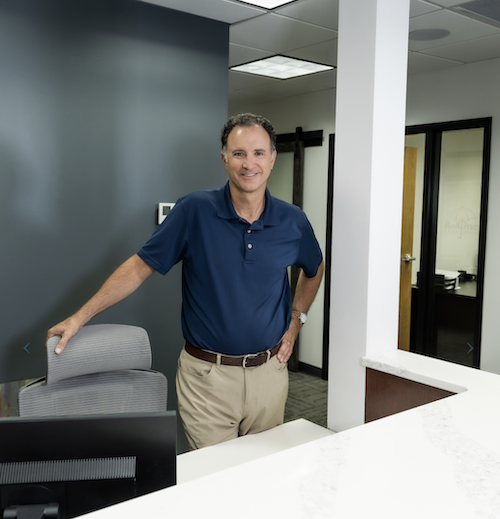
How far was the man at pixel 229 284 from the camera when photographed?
5.20 feet

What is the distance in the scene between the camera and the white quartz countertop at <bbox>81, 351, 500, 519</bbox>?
0.73m

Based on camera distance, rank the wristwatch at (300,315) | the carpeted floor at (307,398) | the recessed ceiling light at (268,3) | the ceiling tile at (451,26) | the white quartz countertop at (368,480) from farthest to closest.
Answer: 1. the carpeted floor at (307,398)
2. the ceiling tile at (451,26)
3. the recessed ceiling light at (268,3)
4. the wristwatch at (300,315)
5. the white quartz countertop at (368,480)

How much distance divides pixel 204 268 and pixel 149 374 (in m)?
0.35

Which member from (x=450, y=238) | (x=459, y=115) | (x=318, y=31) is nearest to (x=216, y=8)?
(x=318, y=31)

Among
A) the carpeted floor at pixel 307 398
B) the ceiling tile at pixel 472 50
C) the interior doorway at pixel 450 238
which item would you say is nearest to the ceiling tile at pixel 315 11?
the ceiling tile at pixel 472 50

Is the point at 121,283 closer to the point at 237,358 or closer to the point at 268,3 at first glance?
the point at 237,358

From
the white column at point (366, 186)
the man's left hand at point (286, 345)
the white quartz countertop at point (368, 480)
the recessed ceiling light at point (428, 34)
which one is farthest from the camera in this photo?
the recessed ceiling light at point (428, 34)

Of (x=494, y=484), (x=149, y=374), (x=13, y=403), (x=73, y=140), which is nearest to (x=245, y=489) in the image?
(x=494, y=484)

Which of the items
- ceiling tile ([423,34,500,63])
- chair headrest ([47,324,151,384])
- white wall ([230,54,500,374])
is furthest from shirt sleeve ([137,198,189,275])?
white wall ([230,54,500,374])

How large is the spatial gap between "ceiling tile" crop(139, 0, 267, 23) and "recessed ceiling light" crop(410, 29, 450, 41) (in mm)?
821

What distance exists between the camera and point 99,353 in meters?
1.39

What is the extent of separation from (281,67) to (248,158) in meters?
1.93

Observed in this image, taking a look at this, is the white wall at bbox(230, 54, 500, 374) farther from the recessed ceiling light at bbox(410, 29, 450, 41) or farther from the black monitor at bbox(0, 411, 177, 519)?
the black monitor at bbox(0, 411, 177, 519)

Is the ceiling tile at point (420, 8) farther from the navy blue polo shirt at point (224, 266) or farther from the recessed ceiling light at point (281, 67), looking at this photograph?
the navy blue polo shirt at point (224, 266)
